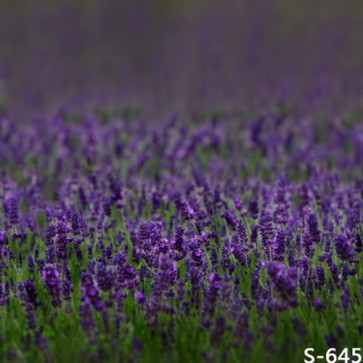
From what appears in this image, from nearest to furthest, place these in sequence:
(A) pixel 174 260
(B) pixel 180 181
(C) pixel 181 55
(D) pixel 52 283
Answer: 1. (D) pixel 52 283
2. (A) pixel 174 260
3. (B) pixel 180 181
4. (C) pixel 181 55

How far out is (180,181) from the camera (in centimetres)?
715

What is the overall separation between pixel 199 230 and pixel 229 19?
11741 millimetres

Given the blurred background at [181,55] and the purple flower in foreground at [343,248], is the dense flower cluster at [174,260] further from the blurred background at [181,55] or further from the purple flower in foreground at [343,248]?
the blurred background at [181,55]

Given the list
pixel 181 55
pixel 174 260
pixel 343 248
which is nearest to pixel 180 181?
pixel 174 260

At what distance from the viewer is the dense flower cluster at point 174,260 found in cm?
398

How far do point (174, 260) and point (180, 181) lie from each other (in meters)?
2.60

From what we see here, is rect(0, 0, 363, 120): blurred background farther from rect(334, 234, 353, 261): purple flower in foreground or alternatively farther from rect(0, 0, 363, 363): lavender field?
rect(334, 234, 353, 261): purple flower in foreground

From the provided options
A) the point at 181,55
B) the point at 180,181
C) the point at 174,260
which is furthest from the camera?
the point at 181,55

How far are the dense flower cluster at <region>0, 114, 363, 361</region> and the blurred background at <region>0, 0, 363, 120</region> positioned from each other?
4089mm

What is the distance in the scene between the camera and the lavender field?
406 cm

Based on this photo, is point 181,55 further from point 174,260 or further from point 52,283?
point 52,283

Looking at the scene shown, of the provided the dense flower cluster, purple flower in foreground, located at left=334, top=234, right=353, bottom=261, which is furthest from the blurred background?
purple flower in foreground, located at left=334, top=234, right=353, bottom=261

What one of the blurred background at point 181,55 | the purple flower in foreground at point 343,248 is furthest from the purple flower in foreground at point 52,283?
the blurred background at point 181,55

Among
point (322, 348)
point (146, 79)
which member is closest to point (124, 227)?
point (322, 348)
